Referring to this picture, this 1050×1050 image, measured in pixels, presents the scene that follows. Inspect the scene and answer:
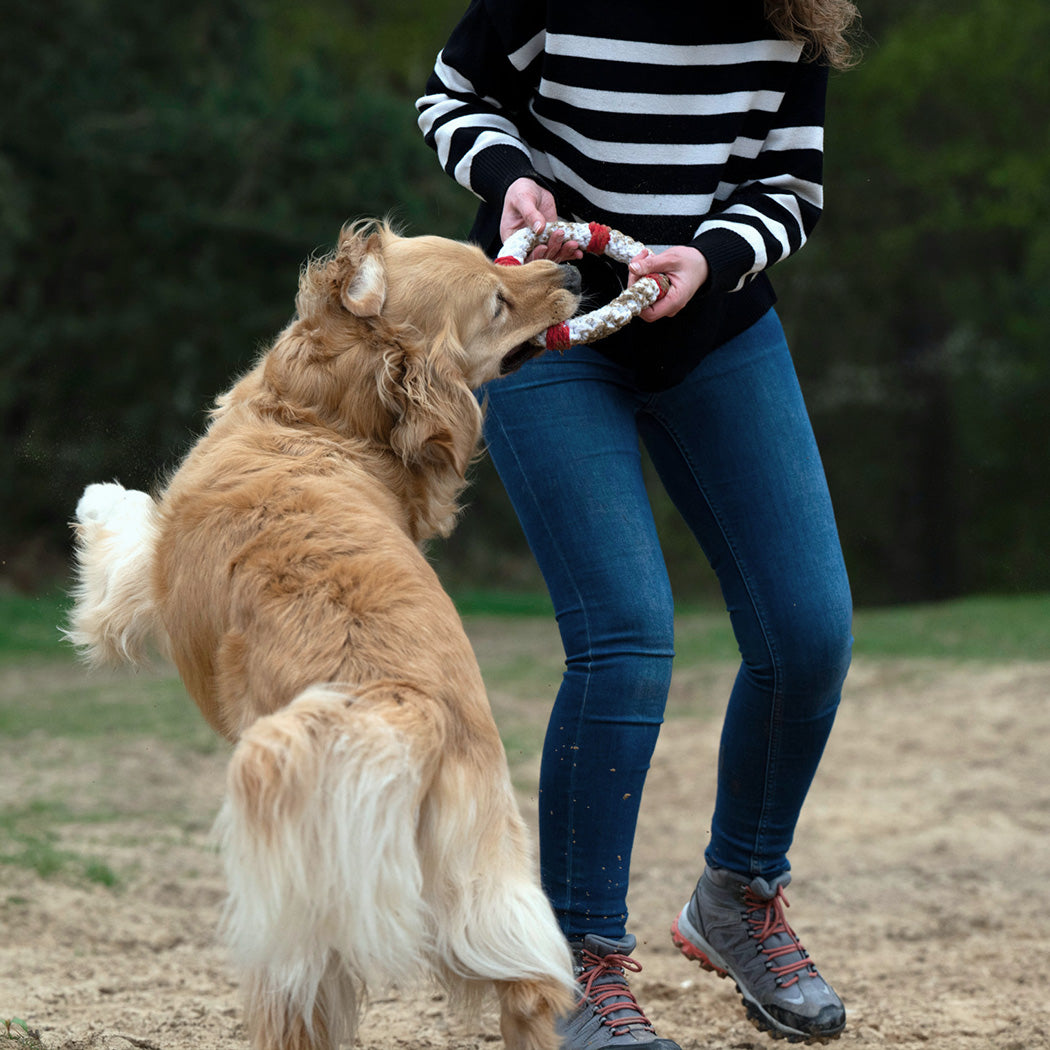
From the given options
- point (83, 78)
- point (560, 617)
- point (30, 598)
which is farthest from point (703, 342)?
point (83, 78)

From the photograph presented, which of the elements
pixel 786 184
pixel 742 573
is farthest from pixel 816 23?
pixel 742 573

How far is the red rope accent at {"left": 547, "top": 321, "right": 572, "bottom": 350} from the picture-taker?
10.5 ft

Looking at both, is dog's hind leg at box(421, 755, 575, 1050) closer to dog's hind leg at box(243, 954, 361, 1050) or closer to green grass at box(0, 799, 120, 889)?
dog's hind leg at box(243, 954, 361, 1050)

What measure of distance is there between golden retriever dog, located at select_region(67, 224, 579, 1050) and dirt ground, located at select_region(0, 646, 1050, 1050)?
387mm

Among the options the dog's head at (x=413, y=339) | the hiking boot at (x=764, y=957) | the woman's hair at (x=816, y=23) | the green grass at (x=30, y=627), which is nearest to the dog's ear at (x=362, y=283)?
the dog's head at (x=413, y=339)

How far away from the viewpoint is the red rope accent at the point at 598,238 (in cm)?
321

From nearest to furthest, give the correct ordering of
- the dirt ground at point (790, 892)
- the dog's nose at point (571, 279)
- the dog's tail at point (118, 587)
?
the dog's tail at point (118, 587) < the dog's nose at point (571, 279) < the dirt ground at point (790, 892)

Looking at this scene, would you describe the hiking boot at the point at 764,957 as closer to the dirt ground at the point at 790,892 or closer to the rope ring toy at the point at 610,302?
the dirt ground at the point at 790,892

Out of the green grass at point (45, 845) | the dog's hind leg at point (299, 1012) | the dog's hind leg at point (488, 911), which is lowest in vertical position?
the green grass at point (45, 845)

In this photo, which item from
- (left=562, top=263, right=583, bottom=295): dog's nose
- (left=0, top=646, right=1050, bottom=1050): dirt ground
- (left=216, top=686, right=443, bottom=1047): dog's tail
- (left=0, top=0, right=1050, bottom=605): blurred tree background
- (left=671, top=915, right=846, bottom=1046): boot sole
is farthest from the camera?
(left=0, top=0, right=1050, bottom=605): blurred tree background

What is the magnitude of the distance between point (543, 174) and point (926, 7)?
2210 centimetres

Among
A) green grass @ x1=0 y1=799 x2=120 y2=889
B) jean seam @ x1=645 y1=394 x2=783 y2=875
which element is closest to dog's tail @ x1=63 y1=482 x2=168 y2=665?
jean seam @ x1=645 y1=394 x2=783 y2=875

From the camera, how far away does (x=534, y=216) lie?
3223 millimetres

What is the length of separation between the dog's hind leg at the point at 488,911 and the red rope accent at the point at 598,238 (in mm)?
1327
